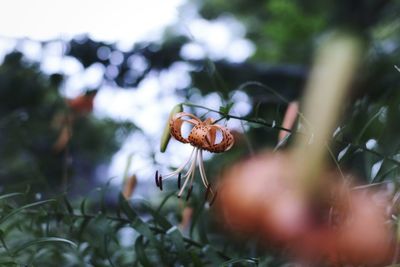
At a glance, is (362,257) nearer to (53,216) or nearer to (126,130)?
(53,216)

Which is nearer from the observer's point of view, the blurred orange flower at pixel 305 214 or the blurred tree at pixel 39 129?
the blurred orange flower at pixel 305 214

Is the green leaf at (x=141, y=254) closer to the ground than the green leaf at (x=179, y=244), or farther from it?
closer to the ground

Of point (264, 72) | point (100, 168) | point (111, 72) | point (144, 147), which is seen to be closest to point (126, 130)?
point (144, 147)

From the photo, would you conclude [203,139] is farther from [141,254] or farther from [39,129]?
[39,129]

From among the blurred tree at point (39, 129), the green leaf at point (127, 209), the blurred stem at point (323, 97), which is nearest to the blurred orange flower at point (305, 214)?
the blurred stem at point (323, 97)

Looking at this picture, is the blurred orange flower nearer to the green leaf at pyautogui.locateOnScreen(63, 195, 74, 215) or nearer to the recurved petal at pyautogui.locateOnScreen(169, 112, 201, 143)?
the recurved petal at pyautogui.locateOnScreen(169, 112, 201, 143)

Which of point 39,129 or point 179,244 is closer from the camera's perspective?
point 179,244

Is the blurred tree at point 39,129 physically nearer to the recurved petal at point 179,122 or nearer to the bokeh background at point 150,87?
the bokeh background at point 150,87

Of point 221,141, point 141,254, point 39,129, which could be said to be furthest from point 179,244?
point 39,129

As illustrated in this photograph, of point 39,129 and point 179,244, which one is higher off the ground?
point 179,244
